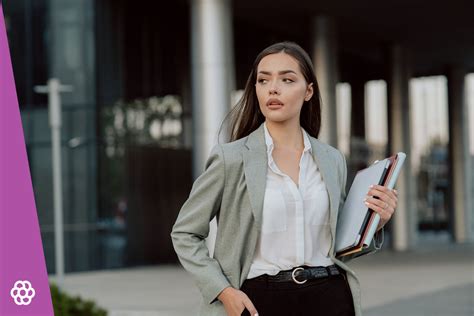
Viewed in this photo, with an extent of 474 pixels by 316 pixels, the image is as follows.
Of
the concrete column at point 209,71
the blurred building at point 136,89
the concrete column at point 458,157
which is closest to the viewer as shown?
the concrete column at point 209,71

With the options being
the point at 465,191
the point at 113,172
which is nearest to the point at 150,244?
the point at 113,172

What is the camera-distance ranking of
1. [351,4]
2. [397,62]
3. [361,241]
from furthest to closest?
1. [397,62]
2. [351,4]
3. [361,241]

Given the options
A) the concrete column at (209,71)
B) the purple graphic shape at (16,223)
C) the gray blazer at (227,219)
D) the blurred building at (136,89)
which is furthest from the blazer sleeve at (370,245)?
the blurred building at (136,89)

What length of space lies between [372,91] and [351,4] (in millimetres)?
11807

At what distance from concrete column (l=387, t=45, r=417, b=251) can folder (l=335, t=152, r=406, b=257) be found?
3174 centimetres

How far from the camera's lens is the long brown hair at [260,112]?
11.3ft

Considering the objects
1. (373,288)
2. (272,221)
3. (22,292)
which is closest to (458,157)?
(373,288)

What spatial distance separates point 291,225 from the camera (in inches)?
130

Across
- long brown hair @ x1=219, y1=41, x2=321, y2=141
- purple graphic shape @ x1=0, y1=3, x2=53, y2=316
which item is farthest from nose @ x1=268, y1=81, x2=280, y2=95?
purple graphic shape @ x1=0, y1=3, x2=53, y2=316

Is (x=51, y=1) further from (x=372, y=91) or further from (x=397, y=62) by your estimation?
(x=372, y=91)

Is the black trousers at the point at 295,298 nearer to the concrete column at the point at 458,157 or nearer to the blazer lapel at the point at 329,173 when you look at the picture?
the blazer lapel at the point at 329,173

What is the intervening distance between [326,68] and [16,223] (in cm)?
2435

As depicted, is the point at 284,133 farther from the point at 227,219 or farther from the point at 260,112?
the point at 227,219

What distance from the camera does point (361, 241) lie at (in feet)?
10.7
